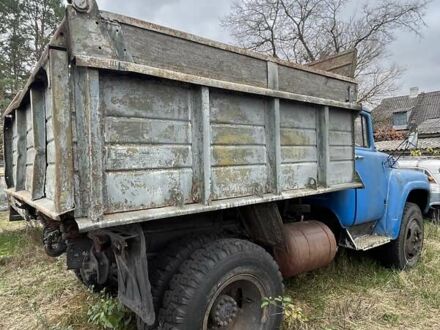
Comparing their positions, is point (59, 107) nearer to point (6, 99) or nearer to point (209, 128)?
point (209, 128)

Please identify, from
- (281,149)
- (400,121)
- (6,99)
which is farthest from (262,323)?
(400,121)

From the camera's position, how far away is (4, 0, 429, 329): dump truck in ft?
6.42

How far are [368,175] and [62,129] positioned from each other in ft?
11.0

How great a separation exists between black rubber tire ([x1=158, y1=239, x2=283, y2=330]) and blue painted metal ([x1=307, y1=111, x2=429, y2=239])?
1.39 m

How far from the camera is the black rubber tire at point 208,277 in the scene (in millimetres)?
2428

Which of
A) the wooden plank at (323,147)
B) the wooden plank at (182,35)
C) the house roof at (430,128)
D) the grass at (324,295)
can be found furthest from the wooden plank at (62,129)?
the house roof at (430,128)

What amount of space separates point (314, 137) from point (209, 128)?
50.3 inches

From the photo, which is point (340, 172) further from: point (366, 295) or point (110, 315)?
point (110, 315)

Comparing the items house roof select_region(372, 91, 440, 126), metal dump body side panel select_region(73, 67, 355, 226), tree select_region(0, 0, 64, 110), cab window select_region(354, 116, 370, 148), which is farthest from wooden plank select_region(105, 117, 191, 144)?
house roof select_region(372, 91, 440, 126)

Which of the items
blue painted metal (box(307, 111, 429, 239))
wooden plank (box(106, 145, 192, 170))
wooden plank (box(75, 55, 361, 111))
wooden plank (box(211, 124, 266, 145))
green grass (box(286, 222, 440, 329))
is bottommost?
green grass (box(286, 222, 440, 329))

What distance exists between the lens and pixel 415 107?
3328cm

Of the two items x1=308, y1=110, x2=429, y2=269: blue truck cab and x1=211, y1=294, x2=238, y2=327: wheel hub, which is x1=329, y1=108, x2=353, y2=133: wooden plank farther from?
x1=211, y1=294, x2=238, y2=327: wheel hub

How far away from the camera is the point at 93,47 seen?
1.97m

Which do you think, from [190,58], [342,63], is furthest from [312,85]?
[190,58]
